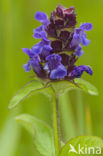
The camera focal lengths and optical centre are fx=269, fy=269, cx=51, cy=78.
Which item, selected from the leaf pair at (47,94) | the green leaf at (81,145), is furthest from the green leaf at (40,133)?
the green leaf at (81,145)

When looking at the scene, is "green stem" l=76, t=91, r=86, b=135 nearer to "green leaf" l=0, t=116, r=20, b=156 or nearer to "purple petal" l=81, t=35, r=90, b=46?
"green leaf" l=0, t=116, r=20, b=156

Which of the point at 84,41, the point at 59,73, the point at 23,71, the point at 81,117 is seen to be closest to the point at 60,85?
the point at 59,73

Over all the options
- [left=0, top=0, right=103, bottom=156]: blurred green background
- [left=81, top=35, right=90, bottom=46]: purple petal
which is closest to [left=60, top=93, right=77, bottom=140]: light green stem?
[left=0, top=0, right=103, bottom=156]: blurred green background

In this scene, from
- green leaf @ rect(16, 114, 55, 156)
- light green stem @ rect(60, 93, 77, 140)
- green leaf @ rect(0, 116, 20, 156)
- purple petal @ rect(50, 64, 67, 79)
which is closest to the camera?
purple petal @ rect(50, 64, 67, 79)

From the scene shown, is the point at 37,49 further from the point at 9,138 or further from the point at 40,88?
the point at 9,138

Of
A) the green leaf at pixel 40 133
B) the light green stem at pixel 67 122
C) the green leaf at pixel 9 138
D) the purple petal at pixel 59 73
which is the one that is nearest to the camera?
the purple petal at pixel 59 73

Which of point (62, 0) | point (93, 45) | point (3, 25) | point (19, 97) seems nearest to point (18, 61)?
point (3, 25)

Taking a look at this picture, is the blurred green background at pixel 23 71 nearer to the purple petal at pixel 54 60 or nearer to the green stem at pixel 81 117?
the green stem at pixel 81 117

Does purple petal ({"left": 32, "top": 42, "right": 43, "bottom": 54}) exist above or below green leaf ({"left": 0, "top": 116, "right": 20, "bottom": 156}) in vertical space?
above
